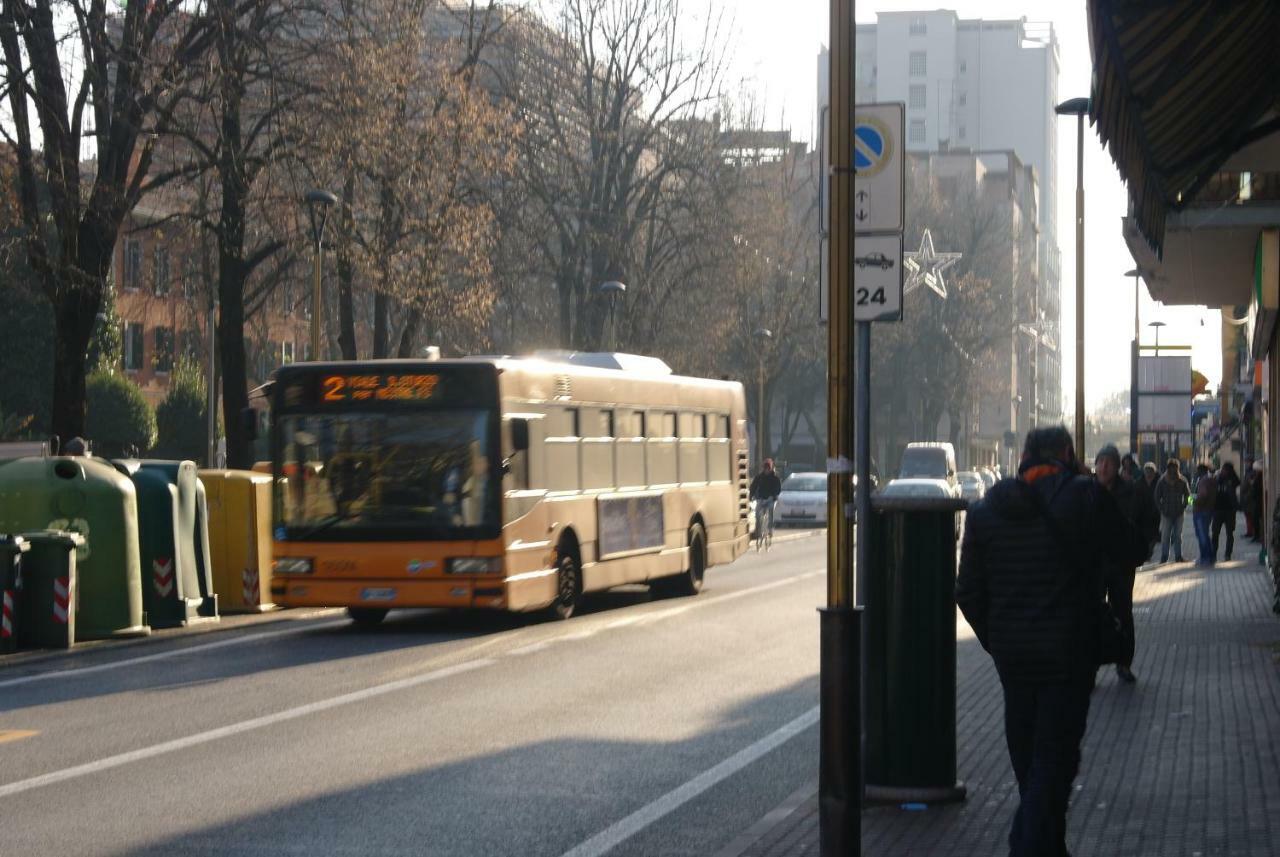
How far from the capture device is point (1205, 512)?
121ft

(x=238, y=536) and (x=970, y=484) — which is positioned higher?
(x=238, y=536)

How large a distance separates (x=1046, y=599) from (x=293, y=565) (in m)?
13.6

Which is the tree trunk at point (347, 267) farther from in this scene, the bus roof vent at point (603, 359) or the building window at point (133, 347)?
the building window at point (133, 347)

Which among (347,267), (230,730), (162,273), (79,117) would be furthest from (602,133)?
(230,730)

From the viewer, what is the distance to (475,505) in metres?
19.7

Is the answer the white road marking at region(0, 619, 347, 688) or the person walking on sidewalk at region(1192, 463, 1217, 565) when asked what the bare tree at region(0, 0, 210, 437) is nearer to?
the white road marking at region(0, 619, 347, 688)

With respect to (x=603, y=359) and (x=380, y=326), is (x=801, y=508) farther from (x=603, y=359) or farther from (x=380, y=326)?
(x=603, y=359)

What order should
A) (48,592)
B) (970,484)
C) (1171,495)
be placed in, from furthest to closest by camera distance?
(970,484) → (1171,495) → (48,592)

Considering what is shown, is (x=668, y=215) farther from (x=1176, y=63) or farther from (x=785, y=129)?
(x=1176, y=63)

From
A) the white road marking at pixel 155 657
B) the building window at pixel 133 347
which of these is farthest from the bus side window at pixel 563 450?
the building window at pixel 133 347

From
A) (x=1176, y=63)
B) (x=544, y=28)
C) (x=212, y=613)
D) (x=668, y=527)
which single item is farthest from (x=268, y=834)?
(x=544, y=28)

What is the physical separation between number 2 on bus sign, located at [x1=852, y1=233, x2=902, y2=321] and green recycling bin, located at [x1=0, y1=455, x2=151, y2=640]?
36.8 feet

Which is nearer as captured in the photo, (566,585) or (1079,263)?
(566,585)

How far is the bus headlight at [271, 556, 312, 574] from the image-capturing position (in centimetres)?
1984
